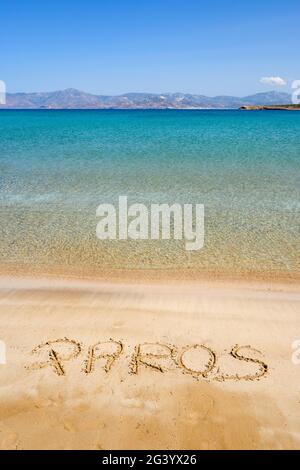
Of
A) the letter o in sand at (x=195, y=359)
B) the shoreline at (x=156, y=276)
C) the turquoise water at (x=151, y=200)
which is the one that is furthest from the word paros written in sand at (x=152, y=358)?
the turquoise water at (x=151, y=200)

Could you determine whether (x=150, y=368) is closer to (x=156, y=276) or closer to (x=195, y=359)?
(x=195, y=359)

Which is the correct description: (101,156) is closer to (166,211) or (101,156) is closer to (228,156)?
(228,156)

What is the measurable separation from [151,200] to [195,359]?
9.68 meters

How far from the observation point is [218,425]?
4.71m

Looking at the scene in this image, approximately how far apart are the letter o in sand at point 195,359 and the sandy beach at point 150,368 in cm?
2

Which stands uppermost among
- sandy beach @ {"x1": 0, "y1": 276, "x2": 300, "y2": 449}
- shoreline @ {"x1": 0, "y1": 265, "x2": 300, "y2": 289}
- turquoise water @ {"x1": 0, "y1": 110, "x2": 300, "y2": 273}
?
turquoise water @ {"x1": 0, "y1": 110, "x2": 300, "y2": 273}

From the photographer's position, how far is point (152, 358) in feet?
19.4

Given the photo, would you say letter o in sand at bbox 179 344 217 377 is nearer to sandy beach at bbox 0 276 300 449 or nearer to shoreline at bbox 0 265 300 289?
Answer: sandy beach at bbox 0 276 300 449

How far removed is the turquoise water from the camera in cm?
995

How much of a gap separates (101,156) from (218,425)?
23489 millimetres

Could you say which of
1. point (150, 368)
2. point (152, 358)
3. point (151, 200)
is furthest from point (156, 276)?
point (151, 200)

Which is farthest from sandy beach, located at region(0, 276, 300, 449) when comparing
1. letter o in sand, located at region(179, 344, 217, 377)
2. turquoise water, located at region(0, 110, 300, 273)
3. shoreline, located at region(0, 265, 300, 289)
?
turquoise water, located at region(0, 110, 300, 273)

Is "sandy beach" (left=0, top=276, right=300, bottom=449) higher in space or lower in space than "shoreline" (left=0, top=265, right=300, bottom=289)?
lower

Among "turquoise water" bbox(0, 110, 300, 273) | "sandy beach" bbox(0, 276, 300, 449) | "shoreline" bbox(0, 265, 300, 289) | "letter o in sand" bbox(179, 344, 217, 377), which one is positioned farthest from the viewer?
"turquoise water" bbox(0, 110, 300, 273)
